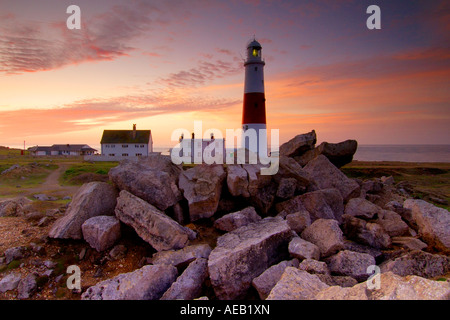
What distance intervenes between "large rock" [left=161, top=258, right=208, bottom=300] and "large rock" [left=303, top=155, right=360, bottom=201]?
6360mm

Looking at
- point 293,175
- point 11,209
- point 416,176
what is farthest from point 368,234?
point 416,176

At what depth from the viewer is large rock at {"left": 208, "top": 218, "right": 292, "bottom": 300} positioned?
7.09 meters

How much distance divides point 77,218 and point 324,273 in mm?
7427

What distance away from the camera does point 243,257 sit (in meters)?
7.38

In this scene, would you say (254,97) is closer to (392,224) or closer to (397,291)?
(392,224)

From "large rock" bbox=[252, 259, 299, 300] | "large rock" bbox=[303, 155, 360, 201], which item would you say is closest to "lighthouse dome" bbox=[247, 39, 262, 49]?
"large rock" bbox=[303, 155, 360, 201]

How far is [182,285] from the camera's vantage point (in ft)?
22.7

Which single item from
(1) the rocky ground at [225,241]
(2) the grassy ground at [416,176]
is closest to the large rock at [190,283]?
(1) the rocky ground at [225,241]

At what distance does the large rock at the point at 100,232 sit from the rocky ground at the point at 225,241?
1.3 inches

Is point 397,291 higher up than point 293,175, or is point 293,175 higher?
point 293,175

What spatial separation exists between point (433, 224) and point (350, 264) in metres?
3.59
